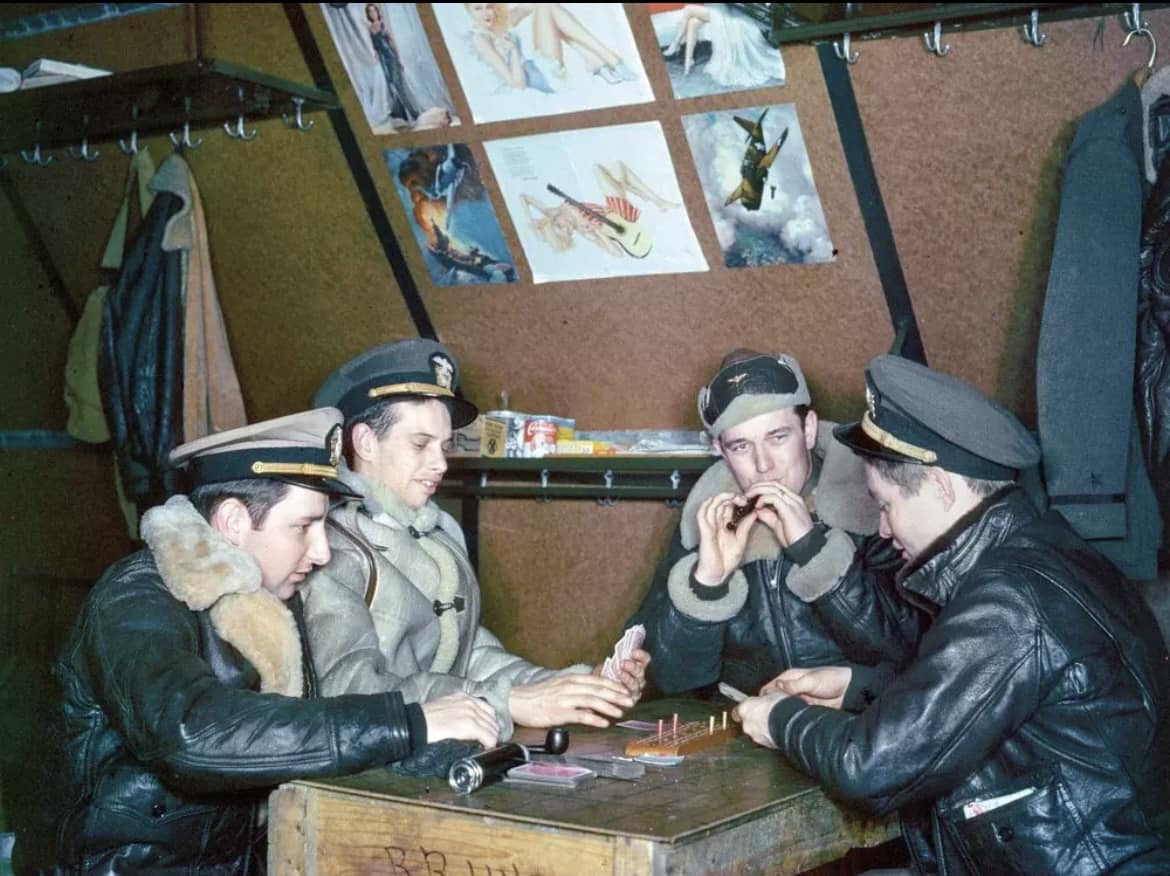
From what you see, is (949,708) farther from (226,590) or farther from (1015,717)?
(226,590)

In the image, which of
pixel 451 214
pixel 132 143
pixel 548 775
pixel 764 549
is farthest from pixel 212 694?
pixel 132 143

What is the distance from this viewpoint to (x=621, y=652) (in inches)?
161

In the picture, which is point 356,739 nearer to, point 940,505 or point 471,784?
point 471,784

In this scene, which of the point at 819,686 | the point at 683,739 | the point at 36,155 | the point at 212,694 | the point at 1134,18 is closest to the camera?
the point at 212,694

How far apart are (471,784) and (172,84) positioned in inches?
121

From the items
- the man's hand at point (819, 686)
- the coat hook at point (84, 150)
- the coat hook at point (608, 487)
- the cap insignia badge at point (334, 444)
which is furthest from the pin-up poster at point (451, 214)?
the man's hand at point (819, 686)

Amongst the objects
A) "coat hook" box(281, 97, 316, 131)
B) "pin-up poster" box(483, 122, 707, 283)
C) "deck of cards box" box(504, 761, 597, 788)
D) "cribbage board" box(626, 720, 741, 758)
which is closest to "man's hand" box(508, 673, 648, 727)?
"cribbage board" box(626, 720, 741, 758)

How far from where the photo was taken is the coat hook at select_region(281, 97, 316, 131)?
5.31 meters

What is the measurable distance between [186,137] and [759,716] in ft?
11.6

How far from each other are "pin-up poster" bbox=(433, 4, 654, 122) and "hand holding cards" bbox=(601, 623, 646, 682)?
1779 millimetres

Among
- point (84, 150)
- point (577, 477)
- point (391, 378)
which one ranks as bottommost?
point (391, 378)

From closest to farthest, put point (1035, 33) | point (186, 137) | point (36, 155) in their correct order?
1. point (1035, 33)
2. point (186, 137)
3. point (36, 155)

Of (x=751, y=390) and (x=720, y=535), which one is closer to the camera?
(x=720, y=535)

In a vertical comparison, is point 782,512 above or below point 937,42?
below
